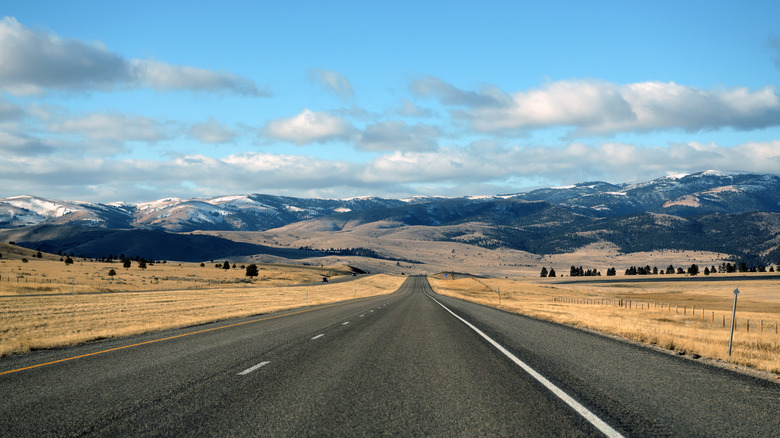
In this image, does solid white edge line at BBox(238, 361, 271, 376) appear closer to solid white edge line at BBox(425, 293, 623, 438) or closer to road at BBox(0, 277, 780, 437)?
road at BBox(0, 277, 780, 437)

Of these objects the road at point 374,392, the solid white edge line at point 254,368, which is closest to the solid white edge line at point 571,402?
the road at point 374,392

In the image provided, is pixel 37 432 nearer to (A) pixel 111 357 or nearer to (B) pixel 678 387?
(A) pixel 111 357

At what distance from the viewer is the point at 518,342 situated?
14.7 meters

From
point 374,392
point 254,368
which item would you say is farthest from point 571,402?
point 254,368

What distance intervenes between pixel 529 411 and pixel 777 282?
134m

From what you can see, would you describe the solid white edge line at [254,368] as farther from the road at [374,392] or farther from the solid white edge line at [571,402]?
the solid white edge line at [571,402]

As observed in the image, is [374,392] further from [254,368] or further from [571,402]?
[254,368]

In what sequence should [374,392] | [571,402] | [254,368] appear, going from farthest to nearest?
[254,368], [374,392], [571,402]

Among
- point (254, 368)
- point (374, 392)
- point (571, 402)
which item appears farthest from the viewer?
point (254, 368)

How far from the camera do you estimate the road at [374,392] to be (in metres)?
6.17

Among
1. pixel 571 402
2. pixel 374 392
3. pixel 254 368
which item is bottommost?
pixel 254 368

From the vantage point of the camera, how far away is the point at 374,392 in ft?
26.2

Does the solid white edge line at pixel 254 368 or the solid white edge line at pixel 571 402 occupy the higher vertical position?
the solid white edge line at pixel 571 402

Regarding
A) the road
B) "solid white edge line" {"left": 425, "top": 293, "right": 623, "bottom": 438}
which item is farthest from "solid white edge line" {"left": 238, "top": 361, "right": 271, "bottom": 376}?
"solid white edge line" {"left": 425, "top": 293, "right": 623, "bottom": 438}
